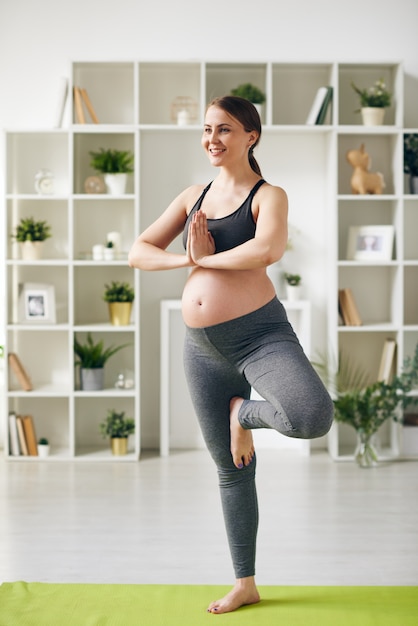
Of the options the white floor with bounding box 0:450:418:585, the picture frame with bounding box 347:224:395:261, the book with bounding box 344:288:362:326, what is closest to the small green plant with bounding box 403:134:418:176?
the picture frame with bounding box 347:224:395:261

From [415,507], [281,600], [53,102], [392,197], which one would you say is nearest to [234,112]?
[281,600]

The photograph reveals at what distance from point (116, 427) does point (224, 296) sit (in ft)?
9.07

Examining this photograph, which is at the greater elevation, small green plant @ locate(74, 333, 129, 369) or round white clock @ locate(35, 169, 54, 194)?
round white clock @ locate(35, 169, 54, 194)

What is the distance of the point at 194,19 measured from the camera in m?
5.39

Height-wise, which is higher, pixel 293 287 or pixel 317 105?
pixel 317 105

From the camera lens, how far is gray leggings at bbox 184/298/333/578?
2.40 metres

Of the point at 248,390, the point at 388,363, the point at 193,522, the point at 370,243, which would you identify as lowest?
the point at 193,522

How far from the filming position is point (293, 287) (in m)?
5.33

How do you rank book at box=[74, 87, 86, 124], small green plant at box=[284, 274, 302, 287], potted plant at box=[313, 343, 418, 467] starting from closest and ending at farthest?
potted plant at box=[313, 343, 418, 467], book at box=[74, 87, 86, 124], small green plant at box=[284, 274, 302, 287]

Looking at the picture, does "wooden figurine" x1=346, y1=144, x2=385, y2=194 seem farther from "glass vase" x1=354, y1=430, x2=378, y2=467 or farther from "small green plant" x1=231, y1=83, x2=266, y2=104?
"glass vase" x1=354, y1=430, x2=378, y2=467

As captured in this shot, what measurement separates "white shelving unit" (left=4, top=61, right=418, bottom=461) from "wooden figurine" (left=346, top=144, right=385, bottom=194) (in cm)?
13

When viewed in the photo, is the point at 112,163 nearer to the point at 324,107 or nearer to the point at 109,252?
the point at 109,252

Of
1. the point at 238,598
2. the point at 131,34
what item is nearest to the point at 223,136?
the point at 238,598

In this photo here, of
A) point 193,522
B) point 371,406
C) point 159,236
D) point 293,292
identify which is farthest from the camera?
point 293,292
